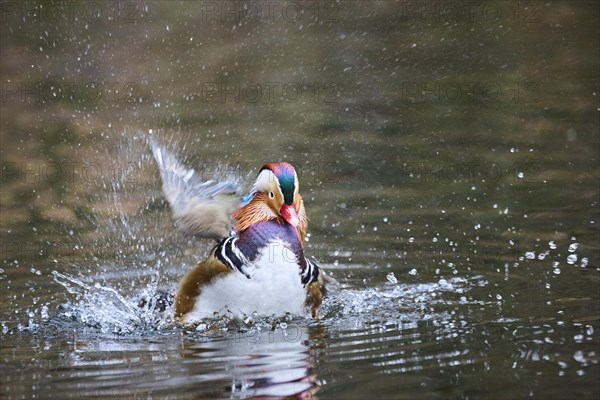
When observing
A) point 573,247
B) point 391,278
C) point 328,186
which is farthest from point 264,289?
point 328,186

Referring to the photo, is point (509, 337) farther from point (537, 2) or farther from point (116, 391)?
point (537, 2)

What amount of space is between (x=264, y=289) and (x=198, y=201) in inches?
33.6

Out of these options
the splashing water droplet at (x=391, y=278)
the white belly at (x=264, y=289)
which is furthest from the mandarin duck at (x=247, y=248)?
the splashing water droplet at (x=391, y=278)

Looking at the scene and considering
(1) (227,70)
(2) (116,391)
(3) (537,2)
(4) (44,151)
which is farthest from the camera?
(3) (537,2)

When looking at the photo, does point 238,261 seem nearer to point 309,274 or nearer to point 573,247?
point 309,274

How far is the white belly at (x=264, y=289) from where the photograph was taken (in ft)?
19.3

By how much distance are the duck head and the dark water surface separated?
571 millimetres

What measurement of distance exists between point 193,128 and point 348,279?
3.54 m

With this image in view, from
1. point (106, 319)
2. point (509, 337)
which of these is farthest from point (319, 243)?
point (509, 337)

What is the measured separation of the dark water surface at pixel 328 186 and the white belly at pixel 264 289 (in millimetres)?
91

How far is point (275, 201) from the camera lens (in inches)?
246

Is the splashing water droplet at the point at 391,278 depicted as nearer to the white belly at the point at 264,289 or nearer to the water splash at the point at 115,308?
the white belly at the point at 264,289

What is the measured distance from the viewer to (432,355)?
514cm

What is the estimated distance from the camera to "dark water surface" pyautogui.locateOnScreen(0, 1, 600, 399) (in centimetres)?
514
